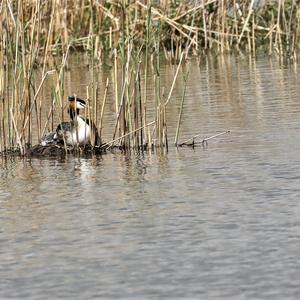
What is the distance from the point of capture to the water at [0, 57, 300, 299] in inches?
232

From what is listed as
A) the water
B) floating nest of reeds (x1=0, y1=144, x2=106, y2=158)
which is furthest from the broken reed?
floating nest of reeds (x1=0, y1=144, x2=106, y2=158)

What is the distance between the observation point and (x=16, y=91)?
9.97 meters

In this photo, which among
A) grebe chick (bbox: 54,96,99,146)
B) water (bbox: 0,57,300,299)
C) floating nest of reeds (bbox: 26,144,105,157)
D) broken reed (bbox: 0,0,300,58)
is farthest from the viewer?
broken reed (bbox: 0,0,300,58)

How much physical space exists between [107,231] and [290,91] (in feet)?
24.6

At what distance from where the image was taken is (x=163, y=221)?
7.32m

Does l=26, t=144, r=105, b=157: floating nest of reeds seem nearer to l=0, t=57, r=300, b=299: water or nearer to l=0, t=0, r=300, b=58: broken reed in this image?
l=0, t=57, r=300, b=299: water

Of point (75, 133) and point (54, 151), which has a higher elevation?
point (75, 133)

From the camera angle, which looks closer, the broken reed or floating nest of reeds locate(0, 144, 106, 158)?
floating nest of reeds locate(0, 144, 106, 158)

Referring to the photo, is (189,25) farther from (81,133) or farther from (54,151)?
(81,133)

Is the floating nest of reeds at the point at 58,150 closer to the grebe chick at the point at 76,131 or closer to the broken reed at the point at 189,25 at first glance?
the grebe chick at the point at 76,131

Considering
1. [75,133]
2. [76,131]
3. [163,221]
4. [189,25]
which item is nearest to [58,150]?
[75,133]

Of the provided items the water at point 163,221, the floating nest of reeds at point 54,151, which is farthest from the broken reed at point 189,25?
the floating nest of reeds at point 54,151

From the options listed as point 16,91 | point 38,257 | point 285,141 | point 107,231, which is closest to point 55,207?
point 107,231

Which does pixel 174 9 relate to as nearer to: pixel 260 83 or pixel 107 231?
pixel 260 83
